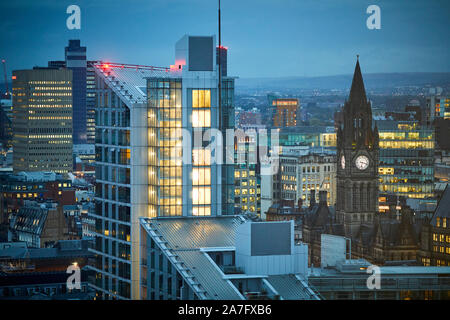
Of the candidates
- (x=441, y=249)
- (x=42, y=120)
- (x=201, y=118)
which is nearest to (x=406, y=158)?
(x=441, y=249)

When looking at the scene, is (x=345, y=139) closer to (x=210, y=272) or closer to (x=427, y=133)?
(x=427, y=133)

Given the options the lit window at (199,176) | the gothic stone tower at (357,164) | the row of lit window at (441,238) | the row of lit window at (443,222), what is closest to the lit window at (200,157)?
the lit window at (199,176)

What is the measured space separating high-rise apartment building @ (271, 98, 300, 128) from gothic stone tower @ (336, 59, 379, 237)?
703cm

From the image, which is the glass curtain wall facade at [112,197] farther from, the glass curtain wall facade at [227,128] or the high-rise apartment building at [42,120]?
the high-rise apartment building at [42,120]

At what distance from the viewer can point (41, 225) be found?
94.5 metres

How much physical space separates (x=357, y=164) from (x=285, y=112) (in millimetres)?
22943

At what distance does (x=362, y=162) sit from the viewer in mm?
91562

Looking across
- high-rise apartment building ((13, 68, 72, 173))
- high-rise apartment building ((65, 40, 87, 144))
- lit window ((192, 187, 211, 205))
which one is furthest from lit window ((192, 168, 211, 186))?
high-rise apartment building ((65, 40, 87, 144))

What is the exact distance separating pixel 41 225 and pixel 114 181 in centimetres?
5950

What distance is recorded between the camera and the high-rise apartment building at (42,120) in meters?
150

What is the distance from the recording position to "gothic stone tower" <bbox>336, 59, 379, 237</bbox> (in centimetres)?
8856

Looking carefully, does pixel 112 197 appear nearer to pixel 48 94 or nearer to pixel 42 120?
pixel 42 120
